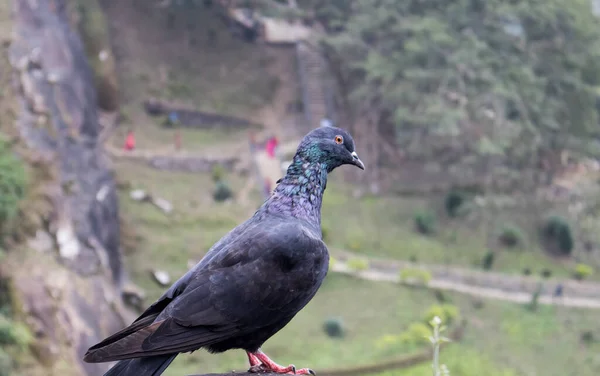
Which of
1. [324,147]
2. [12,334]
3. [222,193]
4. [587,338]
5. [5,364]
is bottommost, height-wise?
[587,338]

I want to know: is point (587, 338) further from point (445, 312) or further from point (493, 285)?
Answer: point (445, 312)

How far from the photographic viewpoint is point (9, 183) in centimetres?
1627

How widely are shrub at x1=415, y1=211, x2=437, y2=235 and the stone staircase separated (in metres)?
6.71

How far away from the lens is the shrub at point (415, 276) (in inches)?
965

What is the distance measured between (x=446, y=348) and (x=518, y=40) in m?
12.9

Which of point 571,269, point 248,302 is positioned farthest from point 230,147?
point 248,302

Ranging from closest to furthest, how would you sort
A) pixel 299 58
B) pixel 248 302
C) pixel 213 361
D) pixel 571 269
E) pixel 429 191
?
pixel 248 302 → pixel 213 361 → pixel 571 269 → pixel 429 191 → pixel 299 58

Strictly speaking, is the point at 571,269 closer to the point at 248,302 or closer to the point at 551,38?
the point at 551,38

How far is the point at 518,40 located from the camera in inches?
1151

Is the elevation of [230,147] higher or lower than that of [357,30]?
lower

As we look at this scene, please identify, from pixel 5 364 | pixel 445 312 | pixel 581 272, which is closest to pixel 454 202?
pixel 581 272

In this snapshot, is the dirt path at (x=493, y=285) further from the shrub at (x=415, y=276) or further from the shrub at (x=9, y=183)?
the shrub at (x=9, y=183)

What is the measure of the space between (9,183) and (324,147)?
11.9 m

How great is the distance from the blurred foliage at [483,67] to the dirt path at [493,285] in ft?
13.7
